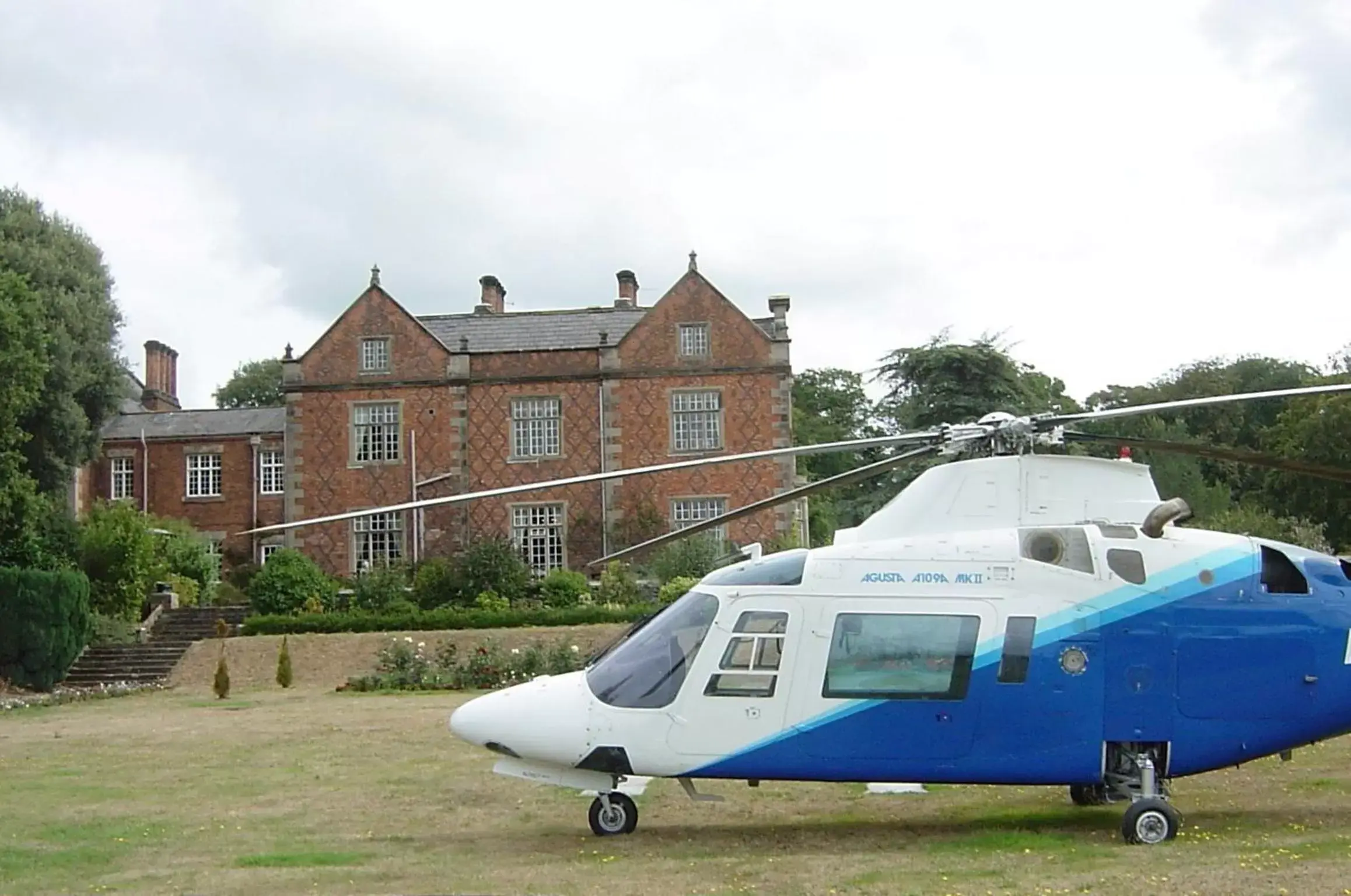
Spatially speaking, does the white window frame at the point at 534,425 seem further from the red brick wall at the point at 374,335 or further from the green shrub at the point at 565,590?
the green shrub at the point at 565,590

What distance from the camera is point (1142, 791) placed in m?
9.44

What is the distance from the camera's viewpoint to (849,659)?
956 centimetres

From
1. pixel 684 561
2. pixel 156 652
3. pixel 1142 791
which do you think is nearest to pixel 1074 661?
pixel 1142 791

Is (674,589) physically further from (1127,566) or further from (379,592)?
(1127,566)

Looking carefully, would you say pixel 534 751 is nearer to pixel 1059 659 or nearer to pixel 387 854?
pixel 387 854

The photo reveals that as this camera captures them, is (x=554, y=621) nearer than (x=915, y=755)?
No

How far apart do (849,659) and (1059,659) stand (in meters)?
1.39

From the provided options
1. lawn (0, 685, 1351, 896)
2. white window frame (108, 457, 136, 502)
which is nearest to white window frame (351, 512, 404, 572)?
white window frame (108, 457, 136, 502)

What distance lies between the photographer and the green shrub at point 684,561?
104 ft

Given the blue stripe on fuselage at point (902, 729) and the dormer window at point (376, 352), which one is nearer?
the blue stripe on fuselage at point (902, 729)

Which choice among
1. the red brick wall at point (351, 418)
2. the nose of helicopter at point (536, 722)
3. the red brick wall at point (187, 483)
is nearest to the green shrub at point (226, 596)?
the red brick wall at point (351, 418)

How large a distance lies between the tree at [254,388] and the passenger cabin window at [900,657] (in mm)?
→ 59899

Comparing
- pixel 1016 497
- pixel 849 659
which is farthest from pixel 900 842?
pixel 1016 497

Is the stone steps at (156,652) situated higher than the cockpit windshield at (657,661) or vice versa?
the cockpit windshield at (657,661)
